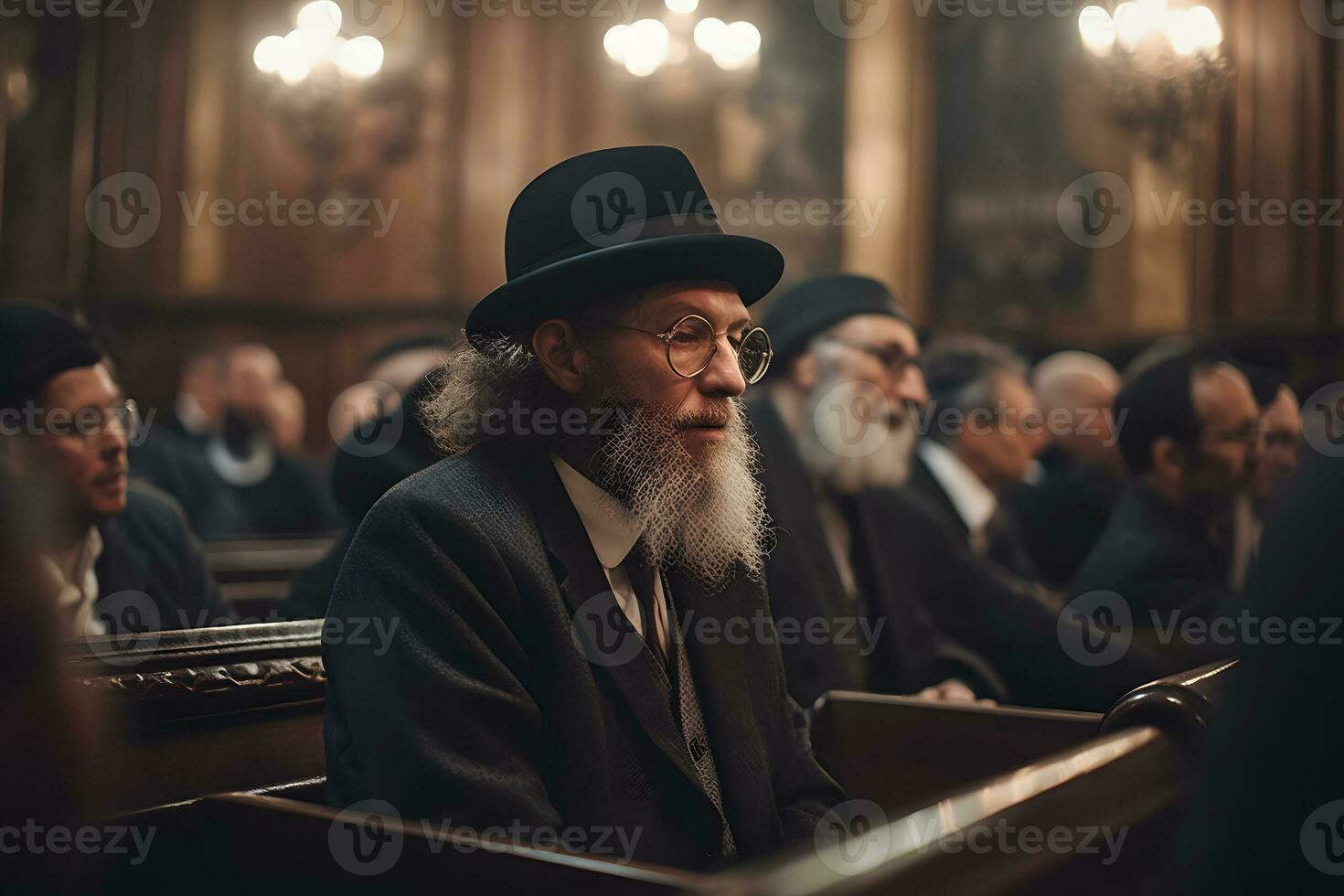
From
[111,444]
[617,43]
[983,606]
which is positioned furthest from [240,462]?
[983,606]

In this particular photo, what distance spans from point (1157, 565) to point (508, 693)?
2.88 meters

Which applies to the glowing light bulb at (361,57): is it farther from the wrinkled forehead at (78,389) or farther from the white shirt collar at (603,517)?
the white shirt collar at (603,517)

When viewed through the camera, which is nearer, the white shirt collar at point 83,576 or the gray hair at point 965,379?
the white shirt collar at point 83,576

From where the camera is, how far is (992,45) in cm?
993

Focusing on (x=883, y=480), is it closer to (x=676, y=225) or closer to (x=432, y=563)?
(x=676, y=225)

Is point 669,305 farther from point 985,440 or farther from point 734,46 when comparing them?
point 734,46

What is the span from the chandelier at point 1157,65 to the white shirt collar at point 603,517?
5781 mm

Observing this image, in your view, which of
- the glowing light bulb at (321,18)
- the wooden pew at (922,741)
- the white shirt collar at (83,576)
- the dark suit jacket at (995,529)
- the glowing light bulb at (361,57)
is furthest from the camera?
the glowing light bulb at (361,57)

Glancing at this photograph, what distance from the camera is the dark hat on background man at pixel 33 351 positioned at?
3.15 m

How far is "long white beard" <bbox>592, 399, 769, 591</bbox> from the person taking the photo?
202 centimetres

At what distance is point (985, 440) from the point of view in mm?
5723

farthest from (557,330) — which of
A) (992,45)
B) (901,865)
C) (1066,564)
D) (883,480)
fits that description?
(992,45)

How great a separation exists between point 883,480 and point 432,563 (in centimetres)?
264

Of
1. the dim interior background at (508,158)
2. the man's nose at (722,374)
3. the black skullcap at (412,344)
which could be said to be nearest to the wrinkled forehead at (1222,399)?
the man's nose at (722,374)
